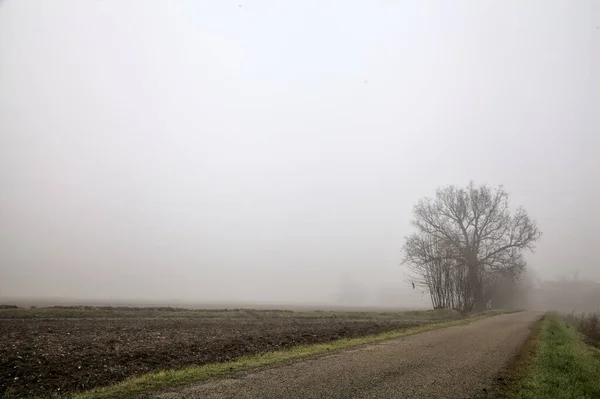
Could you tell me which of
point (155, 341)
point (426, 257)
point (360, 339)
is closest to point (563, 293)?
point (426, 257)

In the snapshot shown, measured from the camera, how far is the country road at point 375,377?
7371 millimetres

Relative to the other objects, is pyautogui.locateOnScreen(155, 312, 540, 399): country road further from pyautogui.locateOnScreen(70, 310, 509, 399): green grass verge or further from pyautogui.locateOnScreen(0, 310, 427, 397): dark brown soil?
pyautogui.locateOnScreen(0, 310, 427, 397): dark brown soil

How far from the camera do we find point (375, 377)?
8570mm

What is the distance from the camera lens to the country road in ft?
24.2

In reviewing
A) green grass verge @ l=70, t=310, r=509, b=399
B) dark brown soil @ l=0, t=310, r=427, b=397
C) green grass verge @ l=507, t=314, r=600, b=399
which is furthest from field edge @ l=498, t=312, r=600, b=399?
dark brown soil @ l=0, t=310, r=427, b=397

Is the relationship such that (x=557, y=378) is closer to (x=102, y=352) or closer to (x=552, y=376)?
(x=552, y=376)

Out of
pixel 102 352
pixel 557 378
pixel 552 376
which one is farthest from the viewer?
pixel 102 352

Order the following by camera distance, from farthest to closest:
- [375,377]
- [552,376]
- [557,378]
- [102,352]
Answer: [102,352]
[552,376]
[557,378]
[375,377]

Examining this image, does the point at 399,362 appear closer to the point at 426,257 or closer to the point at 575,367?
the point at 575,367

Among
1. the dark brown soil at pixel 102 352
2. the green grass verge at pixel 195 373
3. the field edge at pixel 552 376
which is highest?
the dark brown soil at pixel 102 352

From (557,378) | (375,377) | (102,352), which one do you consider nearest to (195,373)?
(102,352)

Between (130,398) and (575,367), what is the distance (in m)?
12.1

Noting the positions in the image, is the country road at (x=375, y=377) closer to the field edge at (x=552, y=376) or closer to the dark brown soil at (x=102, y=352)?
the field edge at (x=552, y=376)

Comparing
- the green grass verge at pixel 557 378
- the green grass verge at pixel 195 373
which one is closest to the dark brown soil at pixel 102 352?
the green grass verge at pixel 195 373
